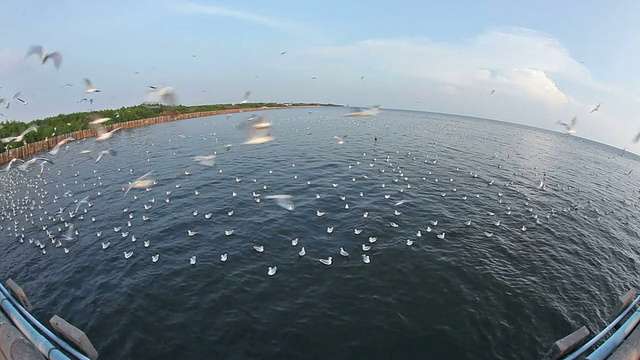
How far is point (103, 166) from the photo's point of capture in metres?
40.4

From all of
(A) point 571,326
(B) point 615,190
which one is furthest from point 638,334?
(B) point 615,190

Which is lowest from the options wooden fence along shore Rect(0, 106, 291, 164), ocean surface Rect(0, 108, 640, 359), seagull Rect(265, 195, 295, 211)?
ocean surface Rect(0, 108, 640, 359)

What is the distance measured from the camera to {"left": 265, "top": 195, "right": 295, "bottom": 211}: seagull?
24547mm

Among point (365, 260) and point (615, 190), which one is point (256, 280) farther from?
point (615, 190)

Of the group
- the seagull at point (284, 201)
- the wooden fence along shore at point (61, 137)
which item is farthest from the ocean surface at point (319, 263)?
the wooden fence along shore at point (61, 137)

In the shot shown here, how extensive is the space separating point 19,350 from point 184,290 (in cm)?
748

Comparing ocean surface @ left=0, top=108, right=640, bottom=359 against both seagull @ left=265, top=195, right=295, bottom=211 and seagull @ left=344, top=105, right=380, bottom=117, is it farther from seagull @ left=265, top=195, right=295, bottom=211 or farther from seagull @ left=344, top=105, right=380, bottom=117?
seagull @ left=344, top=105, right=380, bottom=117

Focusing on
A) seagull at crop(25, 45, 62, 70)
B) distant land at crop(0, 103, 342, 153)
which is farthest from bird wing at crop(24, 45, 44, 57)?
distant land at crop(0, 103, 342, 153)

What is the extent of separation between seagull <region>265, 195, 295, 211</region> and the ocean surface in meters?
0.72

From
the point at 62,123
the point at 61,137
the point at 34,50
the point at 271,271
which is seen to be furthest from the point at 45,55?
the point at 62,123

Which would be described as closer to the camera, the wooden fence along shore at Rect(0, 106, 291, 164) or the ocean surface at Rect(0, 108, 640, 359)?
the ocean surface at Rect(0, 108, 640, 359)

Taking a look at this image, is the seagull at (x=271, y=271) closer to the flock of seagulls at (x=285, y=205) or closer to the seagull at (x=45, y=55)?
the flock of seagulls at (x=285, y=205)

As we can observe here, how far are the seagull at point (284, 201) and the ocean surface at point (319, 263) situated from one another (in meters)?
0.72

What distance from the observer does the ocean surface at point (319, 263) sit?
1208 cm
